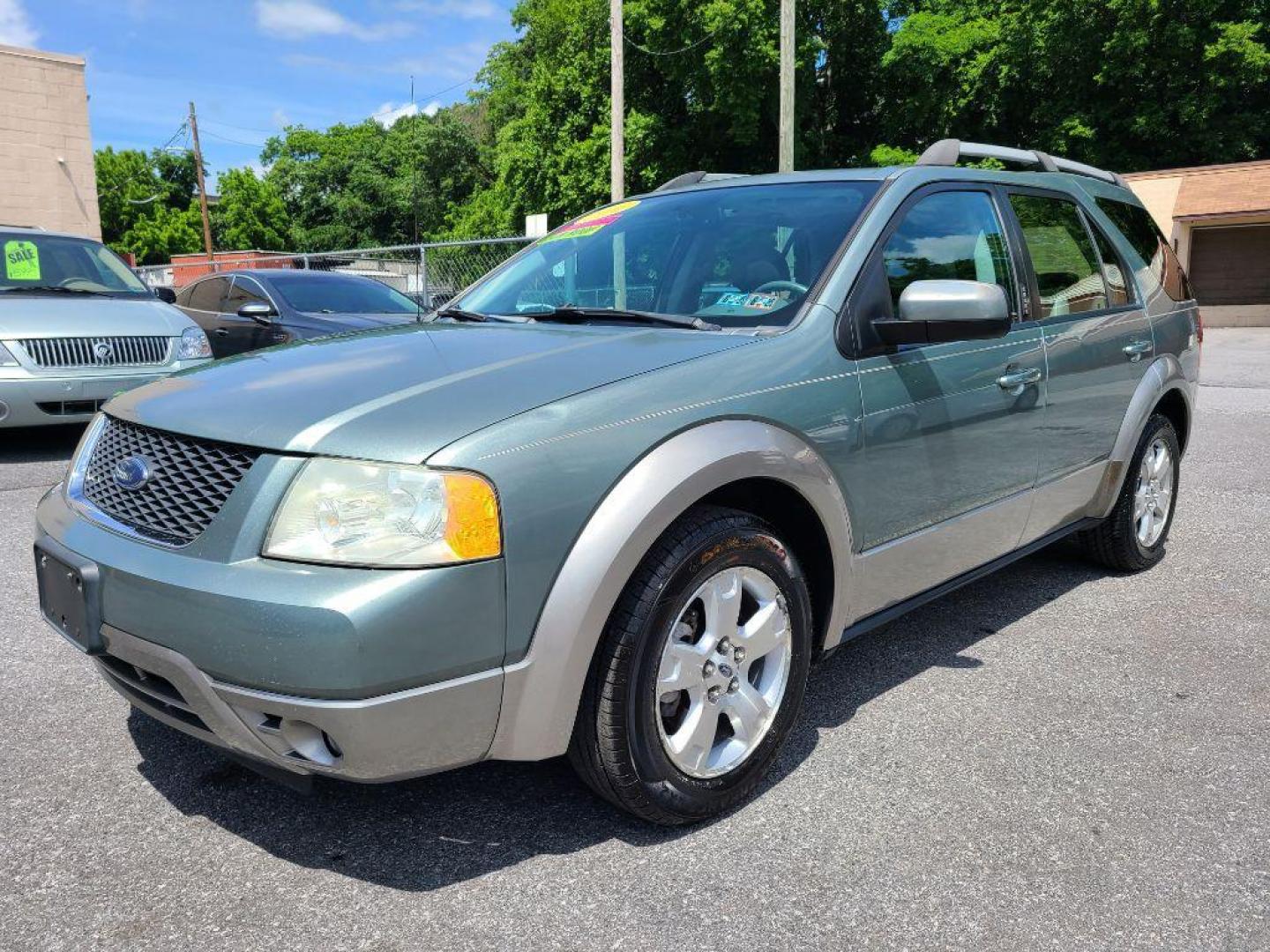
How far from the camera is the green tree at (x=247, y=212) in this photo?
70312 millimetres

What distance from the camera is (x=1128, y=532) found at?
4.54m

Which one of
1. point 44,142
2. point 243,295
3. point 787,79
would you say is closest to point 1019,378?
point 243,295

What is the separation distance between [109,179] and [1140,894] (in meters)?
83.2

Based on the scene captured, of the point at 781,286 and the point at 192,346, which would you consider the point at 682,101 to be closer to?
the point at 192,346

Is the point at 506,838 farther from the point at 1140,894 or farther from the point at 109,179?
the point at 109,179

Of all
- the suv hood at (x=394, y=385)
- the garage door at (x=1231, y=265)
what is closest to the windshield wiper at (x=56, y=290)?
the suv hood at (x=394, y=385)

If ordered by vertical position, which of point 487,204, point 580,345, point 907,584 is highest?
point 487,204

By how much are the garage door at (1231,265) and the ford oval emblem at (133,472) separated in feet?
93.7

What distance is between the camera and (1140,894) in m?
2.26

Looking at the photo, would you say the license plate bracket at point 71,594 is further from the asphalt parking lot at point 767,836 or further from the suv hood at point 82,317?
the suv hood at point 82,317

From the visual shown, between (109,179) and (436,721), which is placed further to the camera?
(109,179)

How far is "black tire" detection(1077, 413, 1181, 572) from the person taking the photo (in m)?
4.46

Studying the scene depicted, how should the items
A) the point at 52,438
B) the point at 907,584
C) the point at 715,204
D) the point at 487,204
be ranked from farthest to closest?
the point at 487,204 → the point at 52,438 → the point at 715,204 → the point at 907,584

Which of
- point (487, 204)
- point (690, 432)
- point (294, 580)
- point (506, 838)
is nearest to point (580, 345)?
point (690, 432)
